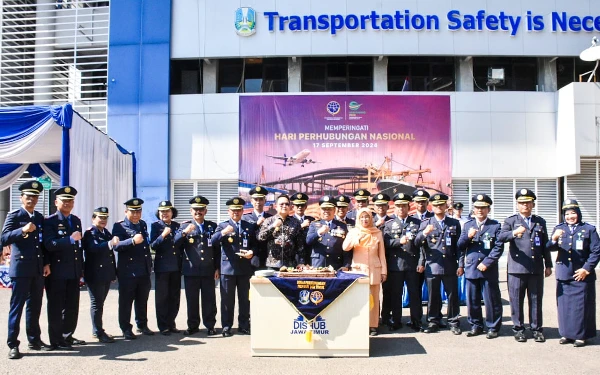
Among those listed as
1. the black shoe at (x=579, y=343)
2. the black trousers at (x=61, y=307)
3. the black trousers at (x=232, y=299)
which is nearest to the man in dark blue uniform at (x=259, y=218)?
the black trousers at (x=232, y=299)

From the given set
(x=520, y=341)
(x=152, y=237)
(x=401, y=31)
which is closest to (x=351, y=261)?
(x=520, y=341)

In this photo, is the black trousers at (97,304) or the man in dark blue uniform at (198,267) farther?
the man in dark blue uniform at (198,267)

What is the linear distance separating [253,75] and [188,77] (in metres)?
1.94

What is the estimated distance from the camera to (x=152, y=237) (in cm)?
685

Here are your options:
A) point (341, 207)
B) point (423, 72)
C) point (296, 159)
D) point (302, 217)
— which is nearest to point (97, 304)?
point (302, 217)

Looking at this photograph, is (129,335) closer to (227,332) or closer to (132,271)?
(132,271)

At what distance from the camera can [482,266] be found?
21.1 feet

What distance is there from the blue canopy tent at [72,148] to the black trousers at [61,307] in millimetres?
3341

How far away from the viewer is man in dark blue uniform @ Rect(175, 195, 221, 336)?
6738 mm

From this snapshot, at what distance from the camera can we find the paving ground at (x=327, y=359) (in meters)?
5.15

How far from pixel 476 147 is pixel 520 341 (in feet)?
28.6

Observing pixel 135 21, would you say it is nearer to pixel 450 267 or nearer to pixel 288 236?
pixel 288 236

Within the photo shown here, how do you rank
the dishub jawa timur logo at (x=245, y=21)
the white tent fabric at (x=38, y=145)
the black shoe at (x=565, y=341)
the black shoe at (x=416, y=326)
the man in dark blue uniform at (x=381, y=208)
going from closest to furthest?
1. the black shoe at (x=565, y=341)
2. the black shoe at (x=416, y=326)
3. the man in dark blue uniform at (x=381, y=208)
4. the white tent fabric at (x=38, y=145)
5. the dishub jawa timur logo at (x=245, y=21)

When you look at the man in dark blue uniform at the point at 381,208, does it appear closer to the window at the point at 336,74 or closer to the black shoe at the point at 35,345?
the black shoe at the point at 35,345
